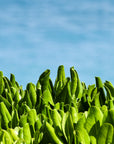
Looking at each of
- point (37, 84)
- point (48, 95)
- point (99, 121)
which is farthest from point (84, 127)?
point (37, 84)

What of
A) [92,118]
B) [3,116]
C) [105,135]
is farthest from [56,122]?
[3,116]

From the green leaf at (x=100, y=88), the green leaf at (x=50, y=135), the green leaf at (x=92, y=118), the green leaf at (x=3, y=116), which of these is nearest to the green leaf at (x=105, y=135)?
the green leaf at (x=92, y=118)

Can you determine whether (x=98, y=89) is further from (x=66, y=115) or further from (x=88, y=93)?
(x=66, y=115)

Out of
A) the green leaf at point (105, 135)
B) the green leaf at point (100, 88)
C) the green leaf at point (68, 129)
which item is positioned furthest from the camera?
the green leaf at point (100, 88)

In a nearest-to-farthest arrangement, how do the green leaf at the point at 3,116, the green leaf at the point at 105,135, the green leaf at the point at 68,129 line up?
the green leaf at the point at 105,135 → the green leaf at the point at 68,129 → the green leaf at the point at 3,116

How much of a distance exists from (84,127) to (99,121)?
145 mm

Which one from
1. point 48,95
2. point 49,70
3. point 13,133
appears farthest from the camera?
point 49,70

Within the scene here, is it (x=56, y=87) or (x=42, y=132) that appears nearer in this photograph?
(x=42, y=132)

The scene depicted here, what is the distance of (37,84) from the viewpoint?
397 centimetres

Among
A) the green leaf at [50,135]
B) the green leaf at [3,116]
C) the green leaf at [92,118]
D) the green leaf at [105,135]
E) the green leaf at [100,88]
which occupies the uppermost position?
the green leaf at [100,88]

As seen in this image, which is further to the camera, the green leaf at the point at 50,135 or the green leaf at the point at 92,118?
the green leaf at the point at 92,118

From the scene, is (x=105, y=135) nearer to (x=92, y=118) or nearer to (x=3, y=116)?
(x=92, y=118)

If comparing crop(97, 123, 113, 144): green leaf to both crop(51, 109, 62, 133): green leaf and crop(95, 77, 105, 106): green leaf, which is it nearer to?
crop(51, 109, 62, 133): green leaf

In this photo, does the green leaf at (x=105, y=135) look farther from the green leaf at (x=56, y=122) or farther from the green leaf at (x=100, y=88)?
the green leaf at (x=100, y=88)
